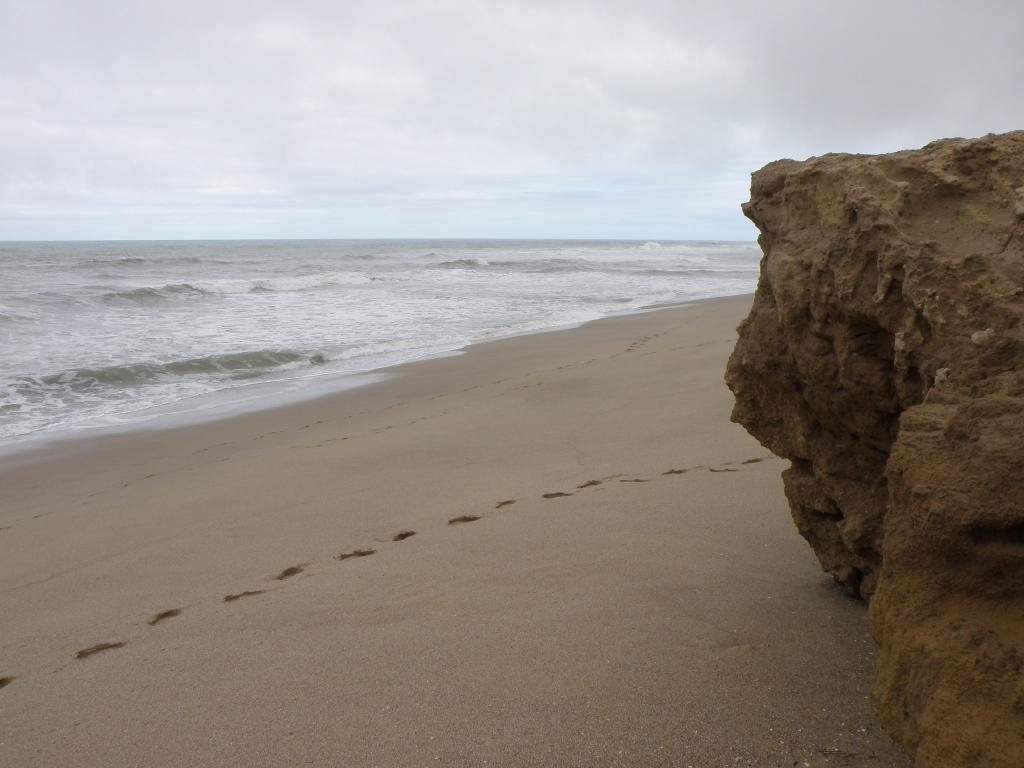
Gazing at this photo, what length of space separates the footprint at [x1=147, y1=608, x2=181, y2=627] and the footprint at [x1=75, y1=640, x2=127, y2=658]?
14 cm

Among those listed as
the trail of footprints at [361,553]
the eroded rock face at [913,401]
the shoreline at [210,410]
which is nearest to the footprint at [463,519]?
the trail of footprints at [361,553]

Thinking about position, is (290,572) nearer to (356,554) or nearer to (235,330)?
(356,554)

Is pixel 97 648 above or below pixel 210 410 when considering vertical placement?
above

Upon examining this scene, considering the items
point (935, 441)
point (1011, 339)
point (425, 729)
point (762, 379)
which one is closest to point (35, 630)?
point (425, 729)

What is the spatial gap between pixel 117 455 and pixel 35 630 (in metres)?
3.51

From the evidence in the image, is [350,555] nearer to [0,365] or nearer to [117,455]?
[117,455]

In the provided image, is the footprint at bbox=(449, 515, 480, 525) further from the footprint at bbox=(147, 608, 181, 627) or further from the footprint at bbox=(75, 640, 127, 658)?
the footprint at bbox=(75, 640, 127, 658)

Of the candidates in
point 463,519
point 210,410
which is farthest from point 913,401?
point 210,410

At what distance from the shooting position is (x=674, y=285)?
24312 mm

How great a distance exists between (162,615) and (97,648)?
0.25m

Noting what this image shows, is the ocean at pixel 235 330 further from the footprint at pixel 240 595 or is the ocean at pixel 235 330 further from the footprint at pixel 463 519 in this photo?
the footprint at pixel 240 595

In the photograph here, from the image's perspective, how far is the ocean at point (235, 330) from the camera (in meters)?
8.61

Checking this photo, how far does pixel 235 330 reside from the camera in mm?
13570

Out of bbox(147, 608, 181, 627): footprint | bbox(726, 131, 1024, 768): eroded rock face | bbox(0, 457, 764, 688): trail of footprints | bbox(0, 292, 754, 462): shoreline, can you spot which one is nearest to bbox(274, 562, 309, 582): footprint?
bbox(0, 457, 764, 688): trail of footprints
